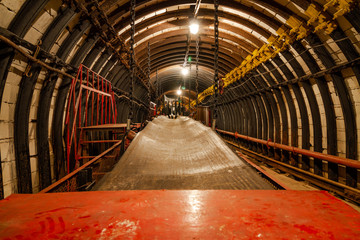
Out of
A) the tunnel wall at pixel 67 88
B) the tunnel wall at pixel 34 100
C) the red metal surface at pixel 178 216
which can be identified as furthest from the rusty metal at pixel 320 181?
the tunnel wall at pixel 34 100

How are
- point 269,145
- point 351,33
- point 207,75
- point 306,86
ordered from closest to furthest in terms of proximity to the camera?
point 351,33 → point 306,86 → point 269,145 → point 207,75

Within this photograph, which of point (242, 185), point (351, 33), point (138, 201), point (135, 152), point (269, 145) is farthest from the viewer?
point (269, 145)

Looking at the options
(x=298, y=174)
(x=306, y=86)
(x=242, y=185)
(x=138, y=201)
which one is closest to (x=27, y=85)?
(x=138, y=201)

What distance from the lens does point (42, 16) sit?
3.24m

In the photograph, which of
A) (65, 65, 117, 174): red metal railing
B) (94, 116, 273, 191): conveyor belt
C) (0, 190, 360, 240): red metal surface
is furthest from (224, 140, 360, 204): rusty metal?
(65, 65, 117, 174): red metal railing

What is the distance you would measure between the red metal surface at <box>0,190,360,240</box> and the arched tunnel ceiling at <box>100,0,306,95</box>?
17.3 feet

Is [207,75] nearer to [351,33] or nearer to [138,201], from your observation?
[351,33]

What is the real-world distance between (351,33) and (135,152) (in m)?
5.93

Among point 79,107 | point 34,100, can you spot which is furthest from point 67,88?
point 34,100

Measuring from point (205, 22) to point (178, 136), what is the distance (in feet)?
20.9

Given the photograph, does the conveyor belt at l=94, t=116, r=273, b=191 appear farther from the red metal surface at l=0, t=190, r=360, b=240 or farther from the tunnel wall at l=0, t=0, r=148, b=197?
the tunnel wall at l=0, t=0, r=148, b=197

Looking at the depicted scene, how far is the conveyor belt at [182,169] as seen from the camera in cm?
187

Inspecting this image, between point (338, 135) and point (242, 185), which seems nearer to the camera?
point (242, 185)

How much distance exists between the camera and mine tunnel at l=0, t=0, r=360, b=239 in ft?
3.00
